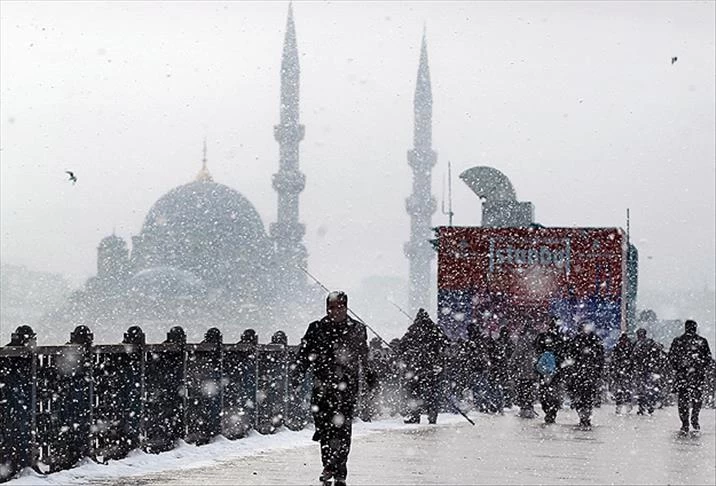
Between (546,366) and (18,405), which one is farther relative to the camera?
(546,366)

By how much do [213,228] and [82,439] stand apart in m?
155

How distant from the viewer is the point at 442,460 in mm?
14812

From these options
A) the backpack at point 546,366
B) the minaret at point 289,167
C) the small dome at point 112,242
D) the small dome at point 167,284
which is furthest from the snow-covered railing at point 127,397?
the small dome at point 112,242

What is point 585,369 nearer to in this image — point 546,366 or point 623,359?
point 546,366

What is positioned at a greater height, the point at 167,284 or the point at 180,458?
the point at 167,284

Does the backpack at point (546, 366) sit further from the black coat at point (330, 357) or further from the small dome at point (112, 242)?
the small dome at point (112, 242)

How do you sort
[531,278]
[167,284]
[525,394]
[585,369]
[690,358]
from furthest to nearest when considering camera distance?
[167,284]
[531,278]
[525,394]
[585,369]
[690,358]

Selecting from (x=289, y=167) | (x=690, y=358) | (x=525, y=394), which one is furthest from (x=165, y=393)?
(x=289, y=167)

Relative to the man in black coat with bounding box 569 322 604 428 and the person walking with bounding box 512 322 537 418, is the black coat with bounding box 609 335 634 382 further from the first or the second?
the man in black coat with bounding box 569 322 604 428

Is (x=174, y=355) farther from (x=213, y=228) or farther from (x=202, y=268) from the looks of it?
(x=202, y=268)

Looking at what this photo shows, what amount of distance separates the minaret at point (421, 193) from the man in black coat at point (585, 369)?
131133 mm

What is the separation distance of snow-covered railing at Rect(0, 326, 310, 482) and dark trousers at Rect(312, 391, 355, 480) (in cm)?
220

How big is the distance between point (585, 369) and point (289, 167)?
431 feet

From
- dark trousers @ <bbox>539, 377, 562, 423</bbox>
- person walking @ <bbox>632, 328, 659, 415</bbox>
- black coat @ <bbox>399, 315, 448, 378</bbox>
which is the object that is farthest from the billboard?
black coat @ <bbox>399, 315, 448, 378</bbox>
